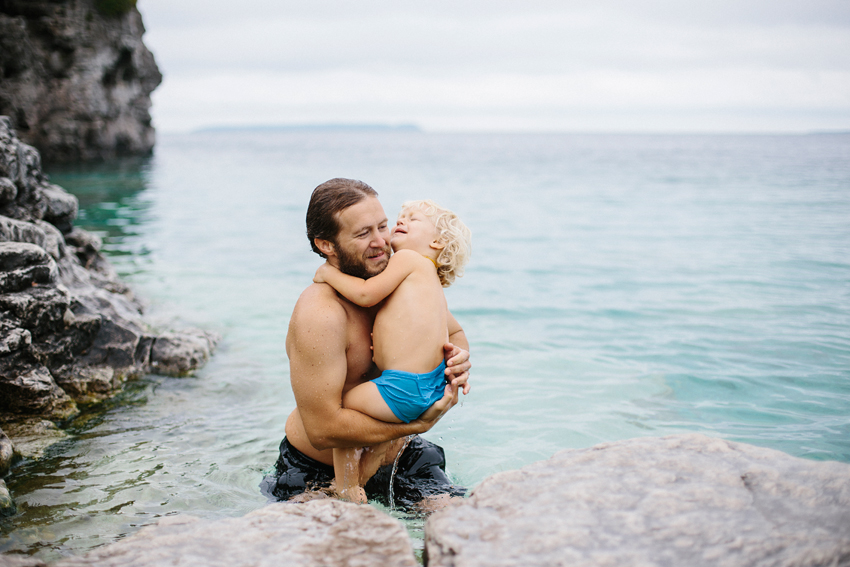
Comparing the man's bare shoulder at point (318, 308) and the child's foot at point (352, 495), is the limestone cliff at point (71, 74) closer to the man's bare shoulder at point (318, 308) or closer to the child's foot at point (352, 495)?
the man's bare shoulder at point (318, 308)

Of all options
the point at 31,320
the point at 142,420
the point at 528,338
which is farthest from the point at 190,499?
the point at 528,338

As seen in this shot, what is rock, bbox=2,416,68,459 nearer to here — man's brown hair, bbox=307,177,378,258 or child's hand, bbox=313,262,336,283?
child's hand, bbox=313,262,336,283

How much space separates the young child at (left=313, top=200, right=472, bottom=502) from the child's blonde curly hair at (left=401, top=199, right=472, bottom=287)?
317mm

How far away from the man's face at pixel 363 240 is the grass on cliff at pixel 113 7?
1383 inches

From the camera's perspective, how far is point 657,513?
6.65 ft

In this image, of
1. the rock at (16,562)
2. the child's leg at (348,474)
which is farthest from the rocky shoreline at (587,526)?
the child's leg at (348,474)

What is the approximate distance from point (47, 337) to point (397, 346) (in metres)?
3.72

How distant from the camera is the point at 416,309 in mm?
3307

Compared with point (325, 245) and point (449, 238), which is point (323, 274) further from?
point (449, 238)

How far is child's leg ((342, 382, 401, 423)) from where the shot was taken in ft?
10.5

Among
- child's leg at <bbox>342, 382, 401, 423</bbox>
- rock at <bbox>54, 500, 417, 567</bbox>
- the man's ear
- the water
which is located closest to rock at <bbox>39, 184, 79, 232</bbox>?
the water

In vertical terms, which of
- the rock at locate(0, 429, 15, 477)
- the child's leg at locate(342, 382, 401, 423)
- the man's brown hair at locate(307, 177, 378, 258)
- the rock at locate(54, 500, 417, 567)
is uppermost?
the man's brown hair at locate(307, 177, 378, 258)

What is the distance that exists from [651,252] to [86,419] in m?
12.6

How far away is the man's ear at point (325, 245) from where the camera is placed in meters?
3.32
